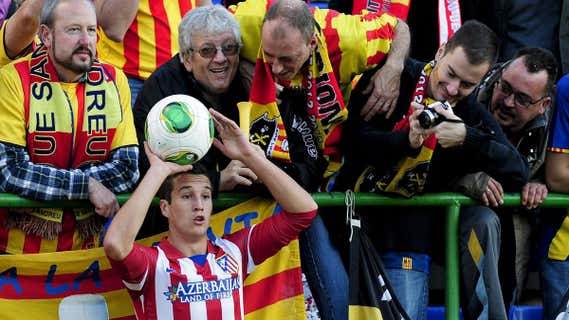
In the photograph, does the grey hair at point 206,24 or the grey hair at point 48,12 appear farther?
the grey hair at point 206,24

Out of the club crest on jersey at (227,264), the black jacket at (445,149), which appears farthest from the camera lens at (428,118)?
the club crest on jersey at (227,264)

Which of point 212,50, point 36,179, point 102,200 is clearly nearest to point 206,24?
point 212,50

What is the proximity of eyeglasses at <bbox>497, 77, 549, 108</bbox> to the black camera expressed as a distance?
32.0 inches

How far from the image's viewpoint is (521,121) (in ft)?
21.3

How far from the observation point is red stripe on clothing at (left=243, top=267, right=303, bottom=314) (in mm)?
5881

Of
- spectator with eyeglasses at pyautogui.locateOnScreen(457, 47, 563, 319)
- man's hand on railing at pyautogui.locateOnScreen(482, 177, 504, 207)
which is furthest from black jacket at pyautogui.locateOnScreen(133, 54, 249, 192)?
spectator with eyeglasses at pyautogui.locateOnScreen(457, 47, 563, 319)

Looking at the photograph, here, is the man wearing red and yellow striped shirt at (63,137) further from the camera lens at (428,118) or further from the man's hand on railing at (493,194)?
the man's hand on railing at (493,194)

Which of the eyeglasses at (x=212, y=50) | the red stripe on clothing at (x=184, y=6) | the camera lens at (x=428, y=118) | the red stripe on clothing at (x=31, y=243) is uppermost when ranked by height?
the red stripe on clothing at (x=184, y=6)

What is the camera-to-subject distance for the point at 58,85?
5648mm

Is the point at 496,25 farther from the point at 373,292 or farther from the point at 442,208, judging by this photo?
the point at 373,292

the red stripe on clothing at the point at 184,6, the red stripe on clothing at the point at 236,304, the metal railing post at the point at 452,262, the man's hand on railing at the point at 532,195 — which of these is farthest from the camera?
the red stripe on clothing at the point at 184,6

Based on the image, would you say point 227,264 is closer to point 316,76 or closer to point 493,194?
point 316,76

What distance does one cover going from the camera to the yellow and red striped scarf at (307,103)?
5.83 m

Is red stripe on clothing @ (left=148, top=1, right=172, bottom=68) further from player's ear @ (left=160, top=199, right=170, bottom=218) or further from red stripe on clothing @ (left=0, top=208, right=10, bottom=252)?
red stripe on clothing @ (left=0, top=208, right=10, bottom=252)
